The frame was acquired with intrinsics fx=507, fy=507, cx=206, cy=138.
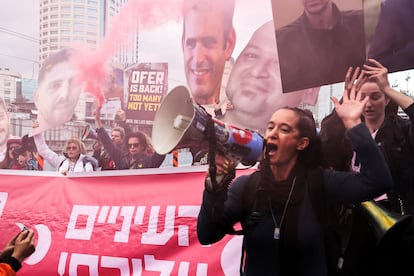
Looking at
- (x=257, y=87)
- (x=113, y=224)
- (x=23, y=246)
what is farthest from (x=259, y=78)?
(x=23, y=246)

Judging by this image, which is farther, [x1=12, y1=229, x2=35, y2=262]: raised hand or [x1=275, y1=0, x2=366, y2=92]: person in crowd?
[x1=12, y1=229, x2=35, y2=262]: raised hand

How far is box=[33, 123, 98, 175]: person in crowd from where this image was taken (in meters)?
2.29

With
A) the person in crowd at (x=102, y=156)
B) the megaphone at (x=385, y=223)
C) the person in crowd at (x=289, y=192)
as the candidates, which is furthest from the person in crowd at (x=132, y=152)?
the megaphone at (x=385, y=223)

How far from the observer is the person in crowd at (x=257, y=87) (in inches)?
76.0

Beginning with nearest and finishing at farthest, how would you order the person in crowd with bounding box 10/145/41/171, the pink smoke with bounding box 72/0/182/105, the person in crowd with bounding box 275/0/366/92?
the person in crowd with bounding box 275/0/366/92 < the pink smoke with bounding box 72/0/182/105 < the person in crowd with bounding box 10/145/41/171

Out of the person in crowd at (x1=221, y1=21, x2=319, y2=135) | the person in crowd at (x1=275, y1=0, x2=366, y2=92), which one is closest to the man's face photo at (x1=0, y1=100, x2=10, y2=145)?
the person in crowd at (x1=221, y1=21, x2=319, y2=135)

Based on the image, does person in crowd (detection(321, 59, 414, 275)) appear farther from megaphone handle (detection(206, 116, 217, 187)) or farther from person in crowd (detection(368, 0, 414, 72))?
megaphone handle (detection(206, 116, 217, 187))

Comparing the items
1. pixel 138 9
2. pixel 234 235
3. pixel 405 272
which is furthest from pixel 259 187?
pixel 138 9

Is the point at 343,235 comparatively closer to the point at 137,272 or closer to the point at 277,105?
the point at 277,105

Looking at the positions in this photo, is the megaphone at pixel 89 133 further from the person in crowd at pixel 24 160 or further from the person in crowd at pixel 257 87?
the person in crowd at pixel 257 87

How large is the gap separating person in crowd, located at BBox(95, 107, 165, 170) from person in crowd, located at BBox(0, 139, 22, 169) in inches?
17.9

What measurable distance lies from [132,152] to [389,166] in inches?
41.5

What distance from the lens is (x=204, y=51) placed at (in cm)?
206

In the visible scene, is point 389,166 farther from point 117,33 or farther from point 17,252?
point 17,252
